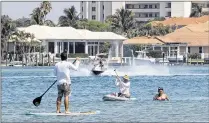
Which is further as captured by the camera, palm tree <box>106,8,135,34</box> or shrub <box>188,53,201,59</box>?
palm tree <box>106,8,135,34</box>

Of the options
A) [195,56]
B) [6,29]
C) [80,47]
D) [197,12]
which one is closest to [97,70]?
[6,29]

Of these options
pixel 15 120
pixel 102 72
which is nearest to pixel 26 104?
pixel 15 120

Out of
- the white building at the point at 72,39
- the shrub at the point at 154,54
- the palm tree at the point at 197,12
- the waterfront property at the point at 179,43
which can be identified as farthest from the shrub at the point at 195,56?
the palm tree at the point at 197,12

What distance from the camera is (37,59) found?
114 metres

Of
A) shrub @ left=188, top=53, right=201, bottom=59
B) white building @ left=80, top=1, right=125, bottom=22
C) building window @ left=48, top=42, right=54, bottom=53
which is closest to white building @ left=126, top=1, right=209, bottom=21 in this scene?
white building @ left=80, top=1, right=125, bottom=22

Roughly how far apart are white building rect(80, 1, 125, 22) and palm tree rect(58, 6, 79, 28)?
3542 cm

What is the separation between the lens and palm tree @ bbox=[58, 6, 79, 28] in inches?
5551

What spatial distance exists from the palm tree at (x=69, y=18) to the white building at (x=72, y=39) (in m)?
21.4

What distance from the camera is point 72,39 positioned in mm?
114500

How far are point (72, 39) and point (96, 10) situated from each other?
2926 inches

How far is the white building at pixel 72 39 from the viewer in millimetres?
114875

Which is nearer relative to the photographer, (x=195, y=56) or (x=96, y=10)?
(x=195, y=56)

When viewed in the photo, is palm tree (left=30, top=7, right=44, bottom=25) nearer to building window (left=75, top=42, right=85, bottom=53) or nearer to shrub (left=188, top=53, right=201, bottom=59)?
building window (left=75, top=42, right=85, bottom=53)

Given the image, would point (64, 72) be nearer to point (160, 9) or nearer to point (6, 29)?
point (6, 29)
